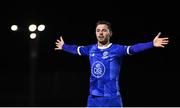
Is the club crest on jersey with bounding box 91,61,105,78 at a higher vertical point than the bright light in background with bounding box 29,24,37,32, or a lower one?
lower

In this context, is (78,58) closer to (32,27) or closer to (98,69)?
(32,27)

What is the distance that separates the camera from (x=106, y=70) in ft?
18.5

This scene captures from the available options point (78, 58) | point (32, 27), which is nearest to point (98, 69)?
point (32, 27)

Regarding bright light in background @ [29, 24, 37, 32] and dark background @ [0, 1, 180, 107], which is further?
dark background @ [0, 1, 180, 107]

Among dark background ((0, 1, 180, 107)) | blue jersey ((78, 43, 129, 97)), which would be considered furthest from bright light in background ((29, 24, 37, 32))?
blue jersey ((78, 43, 129, 97))

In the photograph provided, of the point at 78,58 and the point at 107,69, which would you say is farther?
the point at 78,58

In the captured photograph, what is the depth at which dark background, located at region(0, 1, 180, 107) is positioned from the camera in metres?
14.7

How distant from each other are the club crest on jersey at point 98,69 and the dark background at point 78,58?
26.4 ft

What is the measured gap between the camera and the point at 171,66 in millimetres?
16156

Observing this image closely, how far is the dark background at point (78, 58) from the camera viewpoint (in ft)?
48.3

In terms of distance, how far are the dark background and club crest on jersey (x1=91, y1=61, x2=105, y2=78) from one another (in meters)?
8.04

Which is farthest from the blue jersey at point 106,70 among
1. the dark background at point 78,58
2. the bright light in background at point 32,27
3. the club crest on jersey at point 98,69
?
the dark background at point 78,58

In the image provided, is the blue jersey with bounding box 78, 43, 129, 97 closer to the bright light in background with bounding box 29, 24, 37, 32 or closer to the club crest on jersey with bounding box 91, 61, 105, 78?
the club crest on jersey with bounding box 91, 61, 105, 78

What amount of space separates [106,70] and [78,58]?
488 inches
